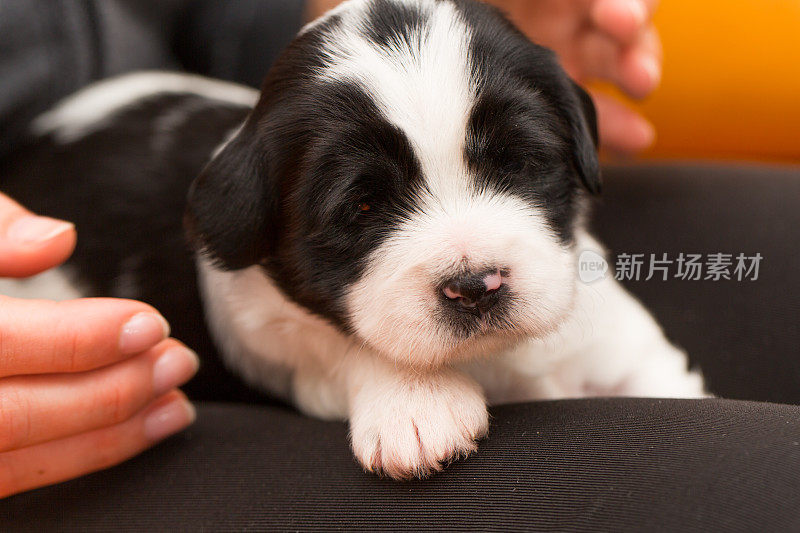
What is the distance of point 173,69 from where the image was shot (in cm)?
311

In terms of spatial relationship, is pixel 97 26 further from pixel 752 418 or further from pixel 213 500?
pixel 752 418

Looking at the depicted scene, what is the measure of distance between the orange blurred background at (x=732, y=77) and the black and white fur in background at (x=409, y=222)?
1551mm

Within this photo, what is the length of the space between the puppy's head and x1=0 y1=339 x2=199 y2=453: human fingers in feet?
1.09

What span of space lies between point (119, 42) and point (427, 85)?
179cm

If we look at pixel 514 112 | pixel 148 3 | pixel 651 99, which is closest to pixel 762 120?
pixel 651 99

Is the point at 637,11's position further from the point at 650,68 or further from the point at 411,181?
the point at 411,181

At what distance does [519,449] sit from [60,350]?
0.93m

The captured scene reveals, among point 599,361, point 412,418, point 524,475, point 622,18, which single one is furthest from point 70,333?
point 622,18

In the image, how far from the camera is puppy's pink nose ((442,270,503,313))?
1341 mm

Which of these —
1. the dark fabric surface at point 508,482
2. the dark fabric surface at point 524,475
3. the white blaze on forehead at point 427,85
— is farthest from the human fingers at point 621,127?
the dark fabric surface at point 508,482

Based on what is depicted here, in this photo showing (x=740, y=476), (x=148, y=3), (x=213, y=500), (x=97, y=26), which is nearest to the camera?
(x=740, y=476)

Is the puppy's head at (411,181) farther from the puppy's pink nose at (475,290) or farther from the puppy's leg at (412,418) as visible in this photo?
the puppy's leg at (412,418)

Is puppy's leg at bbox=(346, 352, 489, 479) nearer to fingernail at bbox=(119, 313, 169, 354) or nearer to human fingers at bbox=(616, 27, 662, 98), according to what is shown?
fingernail at bbox=(119, 313, 169, 354)

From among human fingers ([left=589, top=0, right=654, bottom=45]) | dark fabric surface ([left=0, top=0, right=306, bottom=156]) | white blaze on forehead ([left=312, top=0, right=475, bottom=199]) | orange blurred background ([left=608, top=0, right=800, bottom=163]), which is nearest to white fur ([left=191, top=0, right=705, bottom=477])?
white blaze on forehead ([left=312, top=0, right=475, bottom=199])
